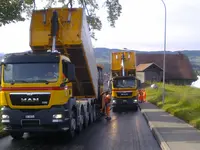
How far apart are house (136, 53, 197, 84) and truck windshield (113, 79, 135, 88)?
5090cm

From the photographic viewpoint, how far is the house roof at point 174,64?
8350 cm

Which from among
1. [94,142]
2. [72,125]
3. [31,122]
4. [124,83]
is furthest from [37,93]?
[124,83]

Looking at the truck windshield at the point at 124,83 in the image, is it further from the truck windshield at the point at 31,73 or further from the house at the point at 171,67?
the house at the point at 171,67

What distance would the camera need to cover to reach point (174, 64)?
87.1 m

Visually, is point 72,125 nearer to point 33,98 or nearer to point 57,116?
point 57,116

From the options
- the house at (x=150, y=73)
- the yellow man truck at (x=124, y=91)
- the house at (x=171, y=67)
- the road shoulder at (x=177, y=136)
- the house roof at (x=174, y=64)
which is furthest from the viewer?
the house roof at (x=174, y=64)

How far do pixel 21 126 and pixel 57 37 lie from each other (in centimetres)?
402

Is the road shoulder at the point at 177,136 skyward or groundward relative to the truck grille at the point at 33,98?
groundward

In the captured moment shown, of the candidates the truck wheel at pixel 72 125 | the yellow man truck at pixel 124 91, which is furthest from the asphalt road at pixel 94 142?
the yellow man truck at pixel 124 91

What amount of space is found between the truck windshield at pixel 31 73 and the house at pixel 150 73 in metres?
65.6

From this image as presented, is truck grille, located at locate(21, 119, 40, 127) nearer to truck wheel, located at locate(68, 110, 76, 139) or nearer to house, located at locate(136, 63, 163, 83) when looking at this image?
truck wheel, located at locate(68, 110, 76, 139)

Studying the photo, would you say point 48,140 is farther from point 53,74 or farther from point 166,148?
point 166,148

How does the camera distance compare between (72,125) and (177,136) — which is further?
(72,125)

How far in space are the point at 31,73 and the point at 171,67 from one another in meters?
76.1
